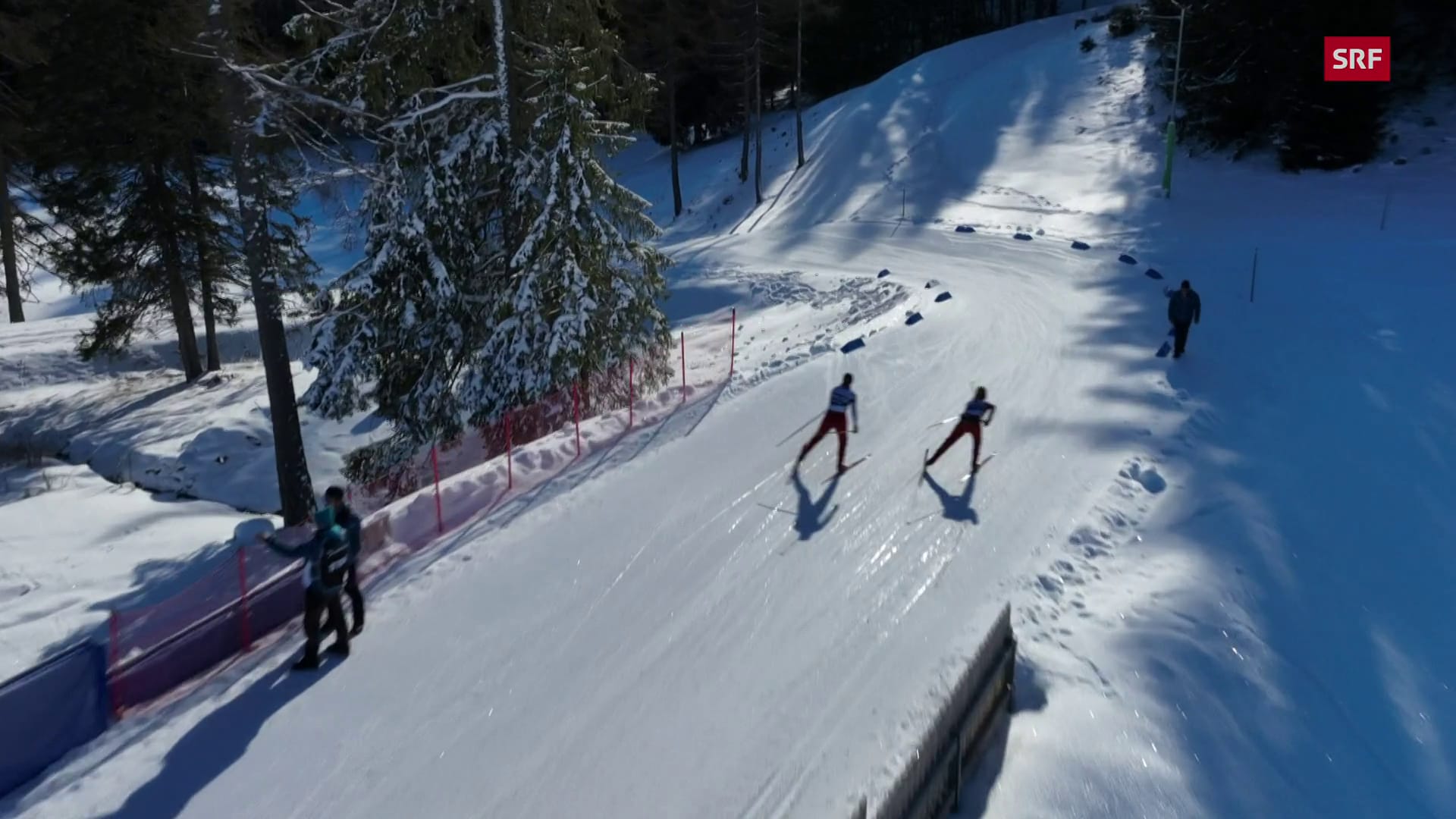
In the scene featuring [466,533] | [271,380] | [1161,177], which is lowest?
[466,533]

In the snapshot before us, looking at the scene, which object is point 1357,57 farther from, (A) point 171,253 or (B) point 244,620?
(A) point 171,253

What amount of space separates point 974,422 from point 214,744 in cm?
972

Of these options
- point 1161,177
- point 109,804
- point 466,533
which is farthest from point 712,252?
point 109,804

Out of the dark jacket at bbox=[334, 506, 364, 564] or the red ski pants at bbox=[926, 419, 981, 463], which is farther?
the red ski pants at bbox=[926, 419, 981, 463]

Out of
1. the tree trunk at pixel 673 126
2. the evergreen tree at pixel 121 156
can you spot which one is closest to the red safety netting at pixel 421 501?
the evergreen tree at pixel 121 156

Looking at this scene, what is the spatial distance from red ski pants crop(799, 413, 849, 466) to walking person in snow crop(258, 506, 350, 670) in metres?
6.62

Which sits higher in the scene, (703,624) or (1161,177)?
(1161,177)

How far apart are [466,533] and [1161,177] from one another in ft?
101

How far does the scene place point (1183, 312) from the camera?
16891 mm

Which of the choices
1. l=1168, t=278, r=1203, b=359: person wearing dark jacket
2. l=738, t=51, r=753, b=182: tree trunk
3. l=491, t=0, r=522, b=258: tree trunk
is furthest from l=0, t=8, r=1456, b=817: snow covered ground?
l=738, t=51, r=753, b=182: tree trunk

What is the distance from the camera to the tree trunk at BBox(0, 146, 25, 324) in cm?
2709

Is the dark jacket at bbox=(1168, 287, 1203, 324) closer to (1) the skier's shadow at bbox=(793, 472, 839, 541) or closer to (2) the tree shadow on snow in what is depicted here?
(1) the skier's shadow at bbox=(793, 472, 839, 541)

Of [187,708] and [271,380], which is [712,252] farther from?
[187,708]

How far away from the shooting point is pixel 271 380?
14188 mm
